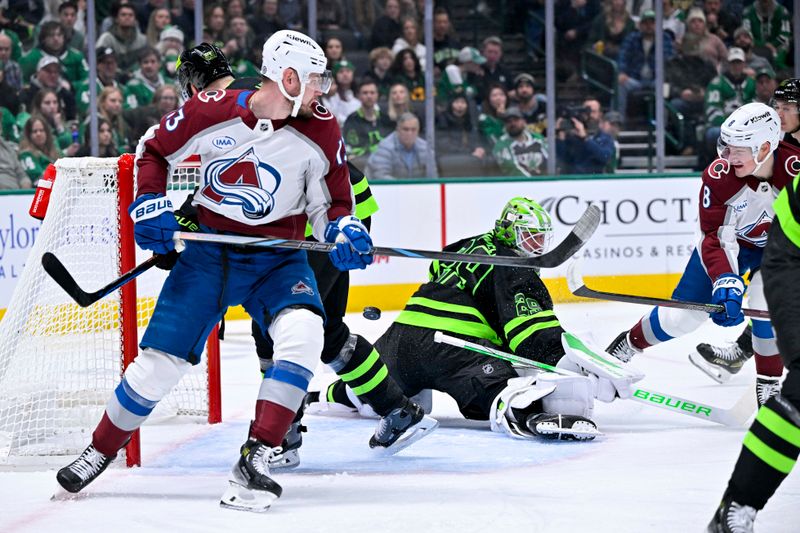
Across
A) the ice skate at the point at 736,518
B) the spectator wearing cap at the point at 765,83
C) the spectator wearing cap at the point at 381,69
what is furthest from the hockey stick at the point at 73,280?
the spectator wearing cap at the point at 765,83

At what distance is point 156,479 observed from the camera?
3.16 meters

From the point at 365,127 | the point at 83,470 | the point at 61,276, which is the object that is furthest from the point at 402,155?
the point at 83,470

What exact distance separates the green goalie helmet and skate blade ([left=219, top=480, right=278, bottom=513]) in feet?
4.37

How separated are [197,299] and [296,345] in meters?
0.27

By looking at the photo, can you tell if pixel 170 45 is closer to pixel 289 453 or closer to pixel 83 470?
pixel 289 453

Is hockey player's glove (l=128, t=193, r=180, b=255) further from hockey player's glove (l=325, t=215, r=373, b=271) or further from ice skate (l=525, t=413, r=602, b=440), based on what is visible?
ice skate (l=525, t=413, r=602, b=440)

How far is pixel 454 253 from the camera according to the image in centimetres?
311

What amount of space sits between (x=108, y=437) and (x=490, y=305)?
1343 mm

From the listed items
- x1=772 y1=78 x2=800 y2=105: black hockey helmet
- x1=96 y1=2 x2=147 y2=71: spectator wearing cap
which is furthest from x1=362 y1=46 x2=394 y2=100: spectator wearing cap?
x1=772 y1=78 x2=800 y2=105: black hockey helmet

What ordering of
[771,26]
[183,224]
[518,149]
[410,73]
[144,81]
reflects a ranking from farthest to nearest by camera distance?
1. [771,26]
2. [518,149]
3. [410,73]
4. [144,81]
5. [183,224]

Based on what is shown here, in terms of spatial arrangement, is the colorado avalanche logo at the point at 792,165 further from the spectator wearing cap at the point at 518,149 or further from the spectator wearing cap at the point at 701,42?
the spectator wearing cap at the point at 701,42

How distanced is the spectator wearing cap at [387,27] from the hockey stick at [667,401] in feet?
11.9

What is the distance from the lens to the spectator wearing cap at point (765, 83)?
768 cm

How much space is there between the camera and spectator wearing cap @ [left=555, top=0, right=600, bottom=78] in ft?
23.8
